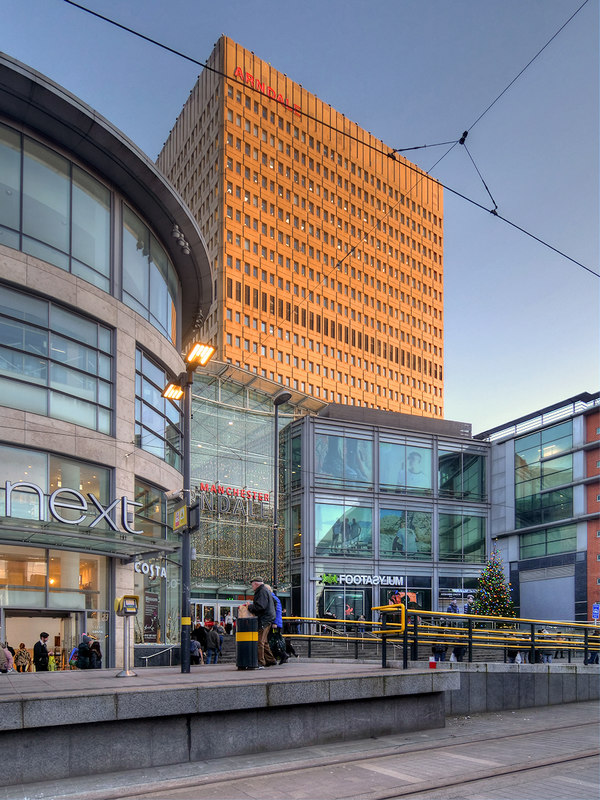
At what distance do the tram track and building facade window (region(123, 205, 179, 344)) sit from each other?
15358mm

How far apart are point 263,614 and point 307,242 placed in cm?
9527

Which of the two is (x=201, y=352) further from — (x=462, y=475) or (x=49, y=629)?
(x=462, y=475)

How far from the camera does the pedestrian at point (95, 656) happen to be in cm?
1889

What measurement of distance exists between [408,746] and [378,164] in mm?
116774

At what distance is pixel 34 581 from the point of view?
19016 mm

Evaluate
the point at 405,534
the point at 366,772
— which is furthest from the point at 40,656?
the point at 405,534

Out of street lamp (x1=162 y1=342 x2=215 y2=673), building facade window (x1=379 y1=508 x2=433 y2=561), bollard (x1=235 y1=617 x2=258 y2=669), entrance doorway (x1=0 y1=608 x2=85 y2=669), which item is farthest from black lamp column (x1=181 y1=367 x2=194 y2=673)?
building facade window (x1=379 y1=508 x2=433 y2=561)

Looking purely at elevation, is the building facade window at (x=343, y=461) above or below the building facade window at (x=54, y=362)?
below

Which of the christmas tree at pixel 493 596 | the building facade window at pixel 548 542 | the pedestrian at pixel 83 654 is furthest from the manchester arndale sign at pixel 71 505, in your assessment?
the building facade window at pixel 548 542

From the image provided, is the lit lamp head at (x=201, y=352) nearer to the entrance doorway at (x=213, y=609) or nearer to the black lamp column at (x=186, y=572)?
the black lamp column at (x=186, y=572)

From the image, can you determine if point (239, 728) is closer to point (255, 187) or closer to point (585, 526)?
point (585, 526)

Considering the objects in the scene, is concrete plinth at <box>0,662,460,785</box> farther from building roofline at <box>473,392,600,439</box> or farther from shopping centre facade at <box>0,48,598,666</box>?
building roofline at <box>473,392,600,439</box>

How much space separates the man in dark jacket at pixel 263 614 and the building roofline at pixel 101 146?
12687 mm

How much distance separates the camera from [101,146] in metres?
21.5
